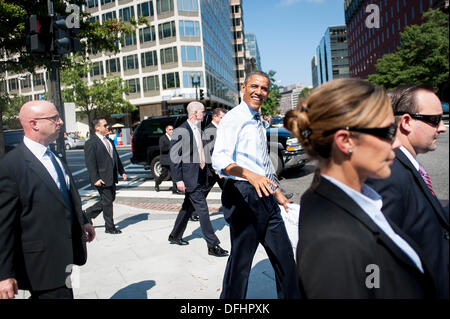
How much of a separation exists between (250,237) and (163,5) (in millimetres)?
50828

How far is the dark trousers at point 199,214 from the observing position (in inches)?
191

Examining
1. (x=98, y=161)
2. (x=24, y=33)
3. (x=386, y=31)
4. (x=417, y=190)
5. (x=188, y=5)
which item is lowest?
(x=98, y=161)

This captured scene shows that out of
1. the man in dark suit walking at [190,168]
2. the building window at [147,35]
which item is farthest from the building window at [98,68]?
the man in dark suit walking at [190,168]

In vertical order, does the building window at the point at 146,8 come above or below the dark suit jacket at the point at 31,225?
above

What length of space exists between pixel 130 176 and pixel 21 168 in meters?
11.9

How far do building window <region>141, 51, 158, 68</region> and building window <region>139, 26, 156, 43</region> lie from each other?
6.19 ft

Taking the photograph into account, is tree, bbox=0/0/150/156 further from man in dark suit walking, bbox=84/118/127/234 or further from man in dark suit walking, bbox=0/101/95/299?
man in dark suit walking, bbox=0/101/95/299

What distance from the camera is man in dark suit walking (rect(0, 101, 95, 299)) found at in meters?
2.23

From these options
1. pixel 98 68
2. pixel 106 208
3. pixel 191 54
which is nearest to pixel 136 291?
pixel 106 208

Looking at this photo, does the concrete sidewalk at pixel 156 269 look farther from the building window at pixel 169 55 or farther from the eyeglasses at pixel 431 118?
the building window at pixel 169 55

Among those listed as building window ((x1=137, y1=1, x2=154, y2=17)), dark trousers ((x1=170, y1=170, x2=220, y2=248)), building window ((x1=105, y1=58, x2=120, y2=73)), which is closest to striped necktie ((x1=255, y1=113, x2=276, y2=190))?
dark trousers ((x1=170, y1=170, x2=220, y2=248))

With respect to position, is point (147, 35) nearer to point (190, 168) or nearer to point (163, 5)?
point (163, 5)

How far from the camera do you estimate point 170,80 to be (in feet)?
159

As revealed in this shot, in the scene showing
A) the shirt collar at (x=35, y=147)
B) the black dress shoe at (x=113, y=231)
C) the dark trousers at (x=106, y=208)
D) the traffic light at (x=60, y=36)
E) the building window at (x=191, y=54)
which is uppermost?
the building window at (x=191, y=54)
